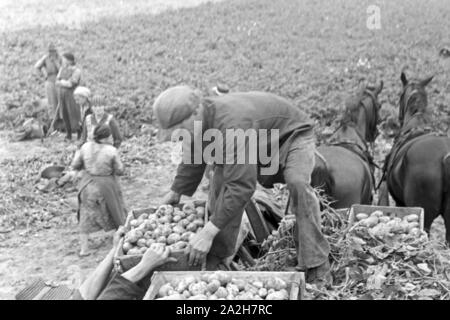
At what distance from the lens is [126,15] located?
51.2 feet

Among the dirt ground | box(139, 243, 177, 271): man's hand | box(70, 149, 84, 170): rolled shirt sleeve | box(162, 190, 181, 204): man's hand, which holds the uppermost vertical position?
box(162, 190, 181, 204): man's hand

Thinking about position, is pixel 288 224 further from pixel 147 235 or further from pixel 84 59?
pixel 84 59

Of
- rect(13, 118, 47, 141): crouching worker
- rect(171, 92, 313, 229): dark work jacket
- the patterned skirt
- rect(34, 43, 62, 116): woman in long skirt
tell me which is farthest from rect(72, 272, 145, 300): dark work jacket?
rect(34, 43, 62, 116): woman in long skirt

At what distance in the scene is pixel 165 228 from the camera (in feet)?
14.4

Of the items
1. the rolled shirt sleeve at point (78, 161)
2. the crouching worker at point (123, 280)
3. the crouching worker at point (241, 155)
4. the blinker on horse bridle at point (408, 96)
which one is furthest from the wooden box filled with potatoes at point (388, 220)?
the rolled shirt sleeve at point (78, 161)

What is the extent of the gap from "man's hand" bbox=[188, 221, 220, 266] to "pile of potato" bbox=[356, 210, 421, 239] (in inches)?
44.3

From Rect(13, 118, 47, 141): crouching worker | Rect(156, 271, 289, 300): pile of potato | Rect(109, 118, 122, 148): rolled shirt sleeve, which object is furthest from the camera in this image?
Rect(13, 118, 47, 141): crouching worker

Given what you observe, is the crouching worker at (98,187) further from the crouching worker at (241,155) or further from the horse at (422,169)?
the horse at (422,169)

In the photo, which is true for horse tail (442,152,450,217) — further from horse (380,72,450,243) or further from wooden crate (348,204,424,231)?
wooden crate (348,204,424,231)

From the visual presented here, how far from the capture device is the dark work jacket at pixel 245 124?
3.91m

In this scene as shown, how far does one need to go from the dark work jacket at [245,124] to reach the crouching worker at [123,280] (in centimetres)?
41

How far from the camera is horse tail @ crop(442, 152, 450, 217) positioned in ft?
17.6
